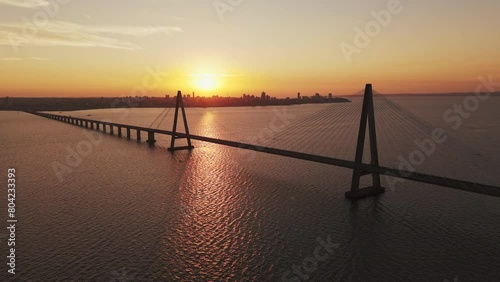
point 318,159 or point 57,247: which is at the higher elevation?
point 318,159

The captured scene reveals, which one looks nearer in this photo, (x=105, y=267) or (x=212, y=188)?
(x=105, y=267)

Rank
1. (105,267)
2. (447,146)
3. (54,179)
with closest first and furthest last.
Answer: (105,267), (54,179), (447,146)

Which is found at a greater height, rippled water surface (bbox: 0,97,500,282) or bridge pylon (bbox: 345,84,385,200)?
bridge pylon (bbox: 345,84,385,200)

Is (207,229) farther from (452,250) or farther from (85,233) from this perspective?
(452,250)

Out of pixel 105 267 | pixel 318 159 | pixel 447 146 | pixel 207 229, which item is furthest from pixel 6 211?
pixel 447 146

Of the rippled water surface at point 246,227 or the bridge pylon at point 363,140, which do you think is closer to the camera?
the rippled water surface at point 246,227

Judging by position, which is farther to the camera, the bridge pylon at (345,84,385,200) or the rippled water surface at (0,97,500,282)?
the bridge pylon at (345,84,385,200)

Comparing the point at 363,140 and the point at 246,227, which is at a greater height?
the point at 363,140

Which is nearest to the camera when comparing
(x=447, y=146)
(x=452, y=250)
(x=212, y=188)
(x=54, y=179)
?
(x=452, y=250)

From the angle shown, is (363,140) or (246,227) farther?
(363,140)

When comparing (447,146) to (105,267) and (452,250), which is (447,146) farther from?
(105,267)

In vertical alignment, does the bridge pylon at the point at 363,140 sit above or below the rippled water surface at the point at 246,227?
above
